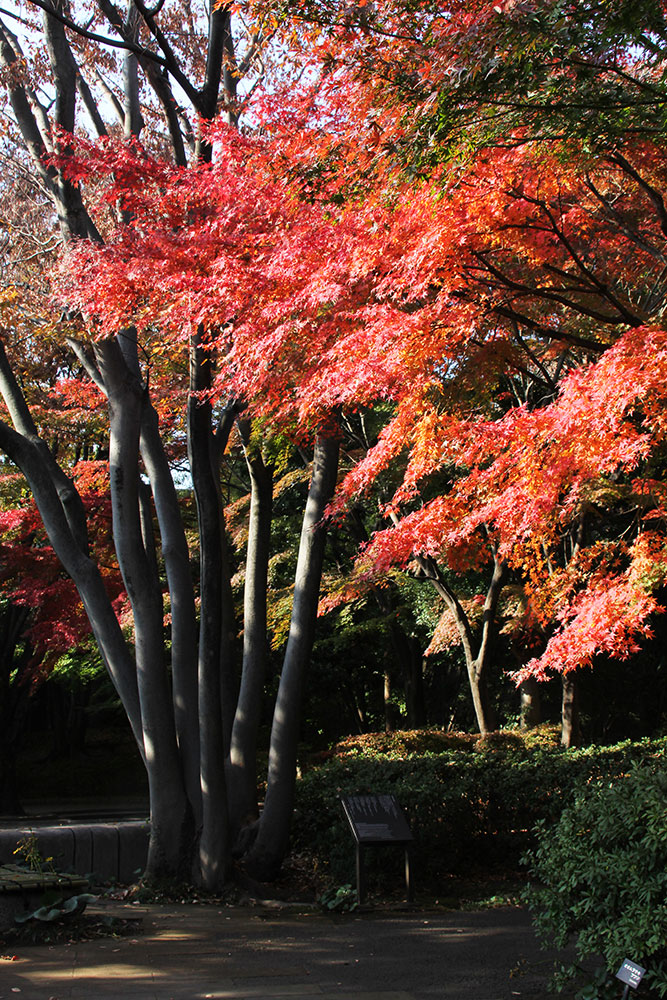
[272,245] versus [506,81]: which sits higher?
[272,245]

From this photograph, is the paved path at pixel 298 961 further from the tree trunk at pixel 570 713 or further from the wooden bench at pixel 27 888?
the tree trunk at pixel 570 713

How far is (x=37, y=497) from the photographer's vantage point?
827 centimetres

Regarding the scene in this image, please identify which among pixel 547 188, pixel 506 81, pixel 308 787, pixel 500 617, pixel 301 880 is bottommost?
pixel 301 880

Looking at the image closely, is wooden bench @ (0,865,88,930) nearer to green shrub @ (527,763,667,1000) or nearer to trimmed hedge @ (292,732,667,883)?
trimmed hedge @ (292,732,667,883)

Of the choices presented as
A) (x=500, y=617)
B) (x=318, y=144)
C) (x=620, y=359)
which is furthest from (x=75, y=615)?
(x=620, y=359)

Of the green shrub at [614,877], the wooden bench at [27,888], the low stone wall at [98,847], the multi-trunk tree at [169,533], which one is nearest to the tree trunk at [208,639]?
→ the multi-trunk tree at [169,533]

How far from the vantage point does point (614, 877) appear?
13.0ft

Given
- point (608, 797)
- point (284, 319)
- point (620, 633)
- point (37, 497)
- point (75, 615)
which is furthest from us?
point (75, 615)

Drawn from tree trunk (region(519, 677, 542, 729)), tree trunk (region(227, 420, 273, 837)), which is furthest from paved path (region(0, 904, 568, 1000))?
tree trunk (region(519, 677, 542, 729))

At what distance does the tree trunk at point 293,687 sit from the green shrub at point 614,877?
169 inches

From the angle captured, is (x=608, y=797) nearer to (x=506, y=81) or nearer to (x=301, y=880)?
(x=506, y=81)

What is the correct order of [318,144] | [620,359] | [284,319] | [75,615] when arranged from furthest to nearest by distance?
1. [75,615]
2. [284,319]
3. [318,144]
4. [620,359]

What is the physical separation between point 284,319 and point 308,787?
5.18 meters

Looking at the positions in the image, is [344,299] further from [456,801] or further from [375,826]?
[456,801]
